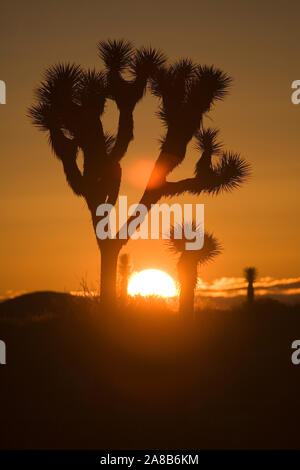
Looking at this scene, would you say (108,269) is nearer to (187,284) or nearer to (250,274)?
(187,284)

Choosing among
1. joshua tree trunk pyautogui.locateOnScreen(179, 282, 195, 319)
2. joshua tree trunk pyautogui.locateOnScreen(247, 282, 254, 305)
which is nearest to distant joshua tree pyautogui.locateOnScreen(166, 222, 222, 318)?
joshua tree trunk pyautogui.locateOnScreen(179, 282, 195, 319)

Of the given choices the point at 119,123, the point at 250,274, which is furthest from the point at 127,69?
the point at 250,274

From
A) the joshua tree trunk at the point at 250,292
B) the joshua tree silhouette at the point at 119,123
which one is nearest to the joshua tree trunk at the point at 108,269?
the joshua tree silhouette at the point at 119,123

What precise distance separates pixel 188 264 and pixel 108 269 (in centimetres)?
222

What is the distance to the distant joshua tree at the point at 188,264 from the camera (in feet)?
59.0

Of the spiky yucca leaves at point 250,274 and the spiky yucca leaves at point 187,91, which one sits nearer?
the spiky yucca leaves at point 187,91

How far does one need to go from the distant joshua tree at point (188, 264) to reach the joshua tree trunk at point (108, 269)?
1.57 m

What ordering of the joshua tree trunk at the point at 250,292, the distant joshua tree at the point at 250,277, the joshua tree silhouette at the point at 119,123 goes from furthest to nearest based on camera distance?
the distant joshua tree at the point at 250,277 < the joshua tree trunk at the point at 250,292 < the joshua tree silhouette at the point at 119,123

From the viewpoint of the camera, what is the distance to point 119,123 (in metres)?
18.4

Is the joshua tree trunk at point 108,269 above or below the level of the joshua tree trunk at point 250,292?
below

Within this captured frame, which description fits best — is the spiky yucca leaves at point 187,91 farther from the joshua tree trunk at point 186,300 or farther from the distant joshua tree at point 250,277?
the distant joshua tree at point 250,277
